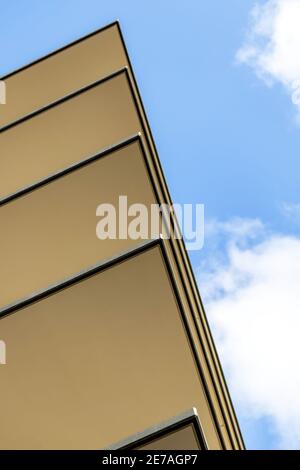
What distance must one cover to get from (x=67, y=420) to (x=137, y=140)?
11.4ft

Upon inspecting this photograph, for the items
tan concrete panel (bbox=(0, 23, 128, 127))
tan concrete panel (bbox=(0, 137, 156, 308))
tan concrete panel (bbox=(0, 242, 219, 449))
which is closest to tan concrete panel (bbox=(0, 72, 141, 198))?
tan concrete panel (bbox=(0, 23, 128, 127))

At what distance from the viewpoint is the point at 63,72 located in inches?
381

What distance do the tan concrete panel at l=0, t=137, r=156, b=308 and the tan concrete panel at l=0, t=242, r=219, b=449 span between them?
0.83 metres

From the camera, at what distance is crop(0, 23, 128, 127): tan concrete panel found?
9.27m

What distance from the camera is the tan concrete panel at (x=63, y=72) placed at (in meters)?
9.27

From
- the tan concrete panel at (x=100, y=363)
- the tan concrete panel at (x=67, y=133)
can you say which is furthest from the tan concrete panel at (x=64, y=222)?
the tan concrete panel at (x=67, y=133)

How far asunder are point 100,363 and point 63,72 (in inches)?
272

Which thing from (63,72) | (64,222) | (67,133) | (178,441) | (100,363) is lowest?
(178,441)

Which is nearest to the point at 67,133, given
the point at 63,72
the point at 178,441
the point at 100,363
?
the point at 63,72

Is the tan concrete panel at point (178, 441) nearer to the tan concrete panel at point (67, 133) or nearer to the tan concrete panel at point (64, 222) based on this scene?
the tan concrete panel at point (64, 222)

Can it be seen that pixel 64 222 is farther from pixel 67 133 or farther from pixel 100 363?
pixel 67 133

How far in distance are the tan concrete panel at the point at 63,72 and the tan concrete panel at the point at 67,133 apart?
2.53 ft

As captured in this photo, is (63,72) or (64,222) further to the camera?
(63,72)
